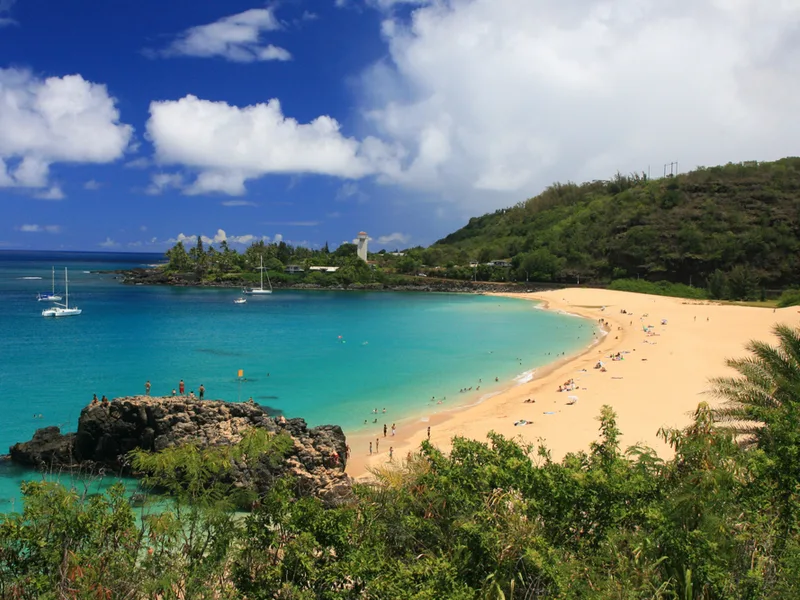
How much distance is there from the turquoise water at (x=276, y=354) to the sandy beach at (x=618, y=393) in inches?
92.8

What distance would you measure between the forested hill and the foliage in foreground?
71.9m

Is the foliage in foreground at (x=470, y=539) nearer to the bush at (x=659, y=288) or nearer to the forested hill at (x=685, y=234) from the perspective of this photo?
the forested hill at (x=685, y=234)

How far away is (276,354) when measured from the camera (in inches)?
1500

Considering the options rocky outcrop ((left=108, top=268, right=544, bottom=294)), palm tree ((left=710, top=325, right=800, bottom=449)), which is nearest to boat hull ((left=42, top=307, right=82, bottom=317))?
rocky outcrop ((left=108, top=268, right=544, bottom=294))

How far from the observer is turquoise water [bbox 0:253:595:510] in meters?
25.7

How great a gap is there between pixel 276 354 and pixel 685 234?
73.6 meters

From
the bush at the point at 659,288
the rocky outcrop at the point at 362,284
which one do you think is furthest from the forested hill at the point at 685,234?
the rocky outcrop at the point at 362,284

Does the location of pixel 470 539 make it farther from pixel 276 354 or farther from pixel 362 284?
pixel 362 284

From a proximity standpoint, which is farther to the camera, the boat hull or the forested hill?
the forested hill

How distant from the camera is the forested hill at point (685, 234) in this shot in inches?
3083

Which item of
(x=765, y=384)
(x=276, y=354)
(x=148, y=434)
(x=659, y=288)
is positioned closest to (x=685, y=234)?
(x=659, y=288)

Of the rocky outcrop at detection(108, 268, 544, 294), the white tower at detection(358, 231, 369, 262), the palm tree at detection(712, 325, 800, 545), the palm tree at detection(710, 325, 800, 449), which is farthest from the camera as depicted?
the white tower at detection(358, 231, 369, 262)

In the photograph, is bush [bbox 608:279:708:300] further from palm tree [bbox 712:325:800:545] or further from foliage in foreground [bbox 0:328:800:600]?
foliage in foreground [bbox 0:328:800:600]

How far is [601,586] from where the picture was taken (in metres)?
6.10
